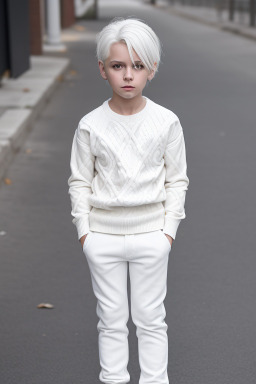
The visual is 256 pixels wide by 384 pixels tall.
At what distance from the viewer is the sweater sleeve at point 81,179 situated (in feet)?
10.6

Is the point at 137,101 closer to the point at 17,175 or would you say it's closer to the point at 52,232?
the point at 52,232

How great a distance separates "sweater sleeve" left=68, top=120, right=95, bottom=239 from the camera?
3.22 metres

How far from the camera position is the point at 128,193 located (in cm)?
318

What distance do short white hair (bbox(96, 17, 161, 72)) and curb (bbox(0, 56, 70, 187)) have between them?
16.6ft

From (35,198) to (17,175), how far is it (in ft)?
3.13

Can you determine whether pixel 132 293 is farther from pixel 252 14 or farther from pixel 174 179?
pixel 252 14

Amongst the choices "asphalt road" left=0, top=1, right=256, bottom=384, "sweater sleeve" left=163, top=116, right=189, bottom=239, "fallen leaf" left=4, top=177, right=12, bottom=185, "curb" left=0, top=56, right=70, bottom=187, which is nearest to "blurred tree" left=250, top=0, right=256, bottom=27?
"curb" left=0, top=56, right=70, bottom=187

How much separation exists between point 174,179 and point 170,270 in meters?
2.28

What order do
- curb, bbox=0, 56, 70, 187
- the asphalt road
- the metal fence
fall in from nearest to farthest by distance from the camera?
1. the asphalt road
2. curb, bbox=0, 56, 70, 187
3. the metal fence

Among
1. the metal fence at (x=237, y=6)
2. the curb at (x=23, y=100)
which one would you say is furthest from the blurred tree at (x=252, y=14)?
the curb at (x=23, y=100)

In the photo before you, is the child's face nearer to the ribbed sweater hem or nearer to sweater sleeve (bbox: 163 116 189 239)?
sweater sleeve (bbox: 163 116 189 239)

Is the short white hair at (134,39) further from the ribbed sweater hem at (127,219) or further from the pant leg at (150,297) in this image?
the pant leg at (150,297)

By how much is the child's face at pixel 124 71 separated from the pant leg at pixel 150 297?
1.82ft

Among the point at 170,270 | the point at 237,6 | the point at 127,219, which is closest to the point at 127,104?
the point at 127,219
